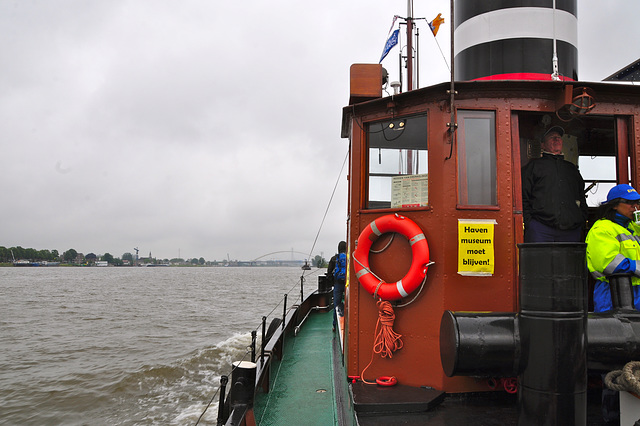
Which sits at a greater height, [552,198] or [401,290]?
[552,198]

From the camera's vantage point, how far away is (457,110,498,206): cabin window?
13.6 ft

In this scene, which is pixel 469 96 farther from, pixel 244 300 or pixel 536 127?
pixel 244 300

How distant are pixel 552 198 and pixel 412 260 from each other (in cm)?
144

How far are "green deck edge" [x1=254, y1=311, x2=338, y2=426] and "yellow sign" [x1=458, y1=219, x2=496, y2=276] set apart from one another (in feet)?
8.46

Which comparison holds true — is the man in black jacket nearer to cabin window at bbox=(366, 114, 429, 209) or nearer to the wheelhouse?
the wheelhouse

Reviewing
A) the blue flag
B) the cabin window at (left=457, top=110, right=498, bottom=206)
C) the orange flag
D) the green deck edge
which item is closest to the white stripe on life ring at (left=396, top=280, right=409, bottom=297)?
the cabin window at (left=457, top=110, right=498, bottom=206)

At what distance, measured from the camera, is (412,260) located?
4176mm

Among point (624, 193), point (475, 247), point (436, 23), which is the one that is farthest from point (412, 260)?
point (436, 23)

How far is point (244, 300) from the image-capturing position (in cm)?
3266

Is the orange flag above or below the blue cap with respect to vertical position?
above

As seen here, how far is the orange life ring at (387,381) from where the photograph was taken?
4148mm

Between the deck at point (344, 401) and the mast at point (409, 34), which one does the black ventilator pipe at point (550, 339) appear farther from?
the mast at point (409, 34)

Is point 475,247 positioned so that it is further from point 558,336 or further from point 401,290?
point 558,336

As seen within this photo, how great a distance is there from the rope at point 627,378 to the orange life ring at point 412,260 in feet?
5.37
